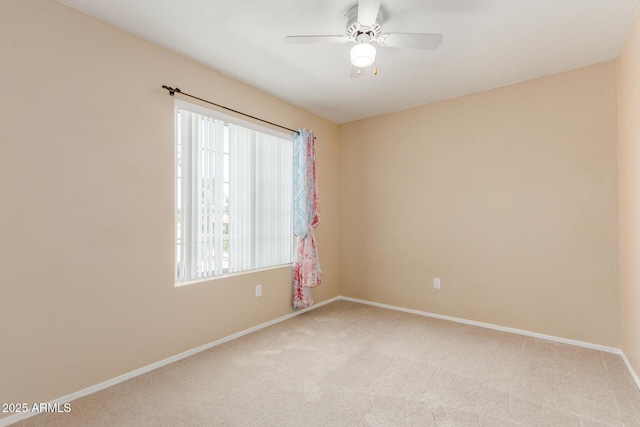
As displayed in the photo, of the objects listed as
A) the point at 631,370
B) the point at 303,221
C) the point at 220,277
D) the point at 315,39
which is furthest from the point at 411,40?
the point at 631,370

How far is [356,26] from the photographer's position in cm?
204

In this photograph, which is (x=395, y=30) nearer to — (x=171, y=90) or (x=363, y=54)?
(x=363, y=54)

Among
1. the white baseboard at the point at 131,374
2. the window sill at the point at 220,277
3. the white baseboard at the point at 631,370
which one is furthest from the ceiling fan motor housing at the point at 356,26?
the white baseboard at the point at 631,370

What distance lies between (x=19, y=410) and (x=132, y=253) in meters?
1.04

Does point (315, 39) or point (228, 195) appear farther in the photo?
point (228, 195)

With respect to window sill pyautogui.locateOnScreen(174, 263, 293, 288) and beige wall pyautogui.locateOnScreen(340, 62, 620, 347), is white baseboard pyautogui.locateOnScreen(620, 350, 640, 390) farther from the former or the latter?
window sill pyautogui.locateOnScreen(174, 263, 293, 288)

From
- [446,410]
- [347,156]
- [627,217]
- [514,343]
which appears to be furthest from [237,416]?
[347,156]

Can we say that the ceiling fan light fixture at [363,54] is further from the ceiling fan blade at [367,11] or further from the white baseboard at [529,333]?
the white baseboard at [529,333]

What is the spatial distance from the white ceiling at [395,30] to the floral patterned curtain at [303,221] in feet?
2.24

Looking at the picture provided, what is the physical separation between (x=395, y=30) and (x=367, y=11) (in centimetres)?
64

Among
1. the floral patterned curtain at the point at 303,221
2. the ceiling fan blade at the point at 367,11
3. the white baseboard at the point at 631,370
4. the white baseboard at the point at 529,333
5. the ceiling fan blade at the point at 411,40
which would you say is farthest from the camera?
the floral patterned curtain at the point at 303,221

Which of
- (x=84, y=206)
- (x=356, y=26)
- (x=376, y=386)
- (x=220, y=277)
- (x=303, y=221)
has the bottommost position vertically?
(x=376, y=386)

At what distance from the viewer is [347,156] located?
4.46m

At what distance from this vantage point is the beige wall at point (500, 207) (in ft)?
9.04
